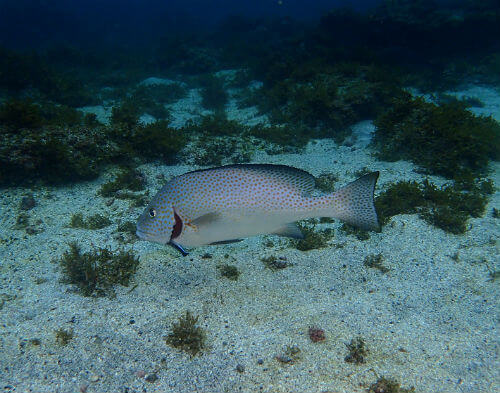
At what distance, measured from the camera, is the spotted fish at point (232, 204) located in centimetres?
351

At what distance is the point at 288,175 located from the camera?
144 inches

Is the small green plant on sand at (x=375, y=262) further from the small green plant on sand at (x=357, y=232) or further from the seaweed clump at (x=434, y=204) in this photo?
the seaweed clump at (x=434, y=204)

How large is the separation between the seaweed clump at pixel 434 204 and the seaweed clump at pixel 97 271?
17.2ft

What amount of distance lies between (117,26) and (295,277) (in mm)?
71162

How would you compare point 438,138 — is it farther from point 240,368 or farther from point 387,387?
point 240,368

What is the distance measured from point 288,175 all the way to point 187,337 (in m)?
2.57

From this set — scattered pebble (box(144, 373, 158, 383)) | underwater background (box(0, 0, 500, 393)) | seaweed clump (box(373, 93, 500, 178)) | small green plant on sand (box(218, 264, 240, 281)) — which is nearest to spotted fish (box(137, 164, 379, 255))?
underwater background (box(0, 0, 500, 393))

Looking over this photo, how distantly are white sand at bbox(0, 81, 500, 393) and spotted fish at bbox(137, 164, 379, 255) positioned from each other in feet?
5.01

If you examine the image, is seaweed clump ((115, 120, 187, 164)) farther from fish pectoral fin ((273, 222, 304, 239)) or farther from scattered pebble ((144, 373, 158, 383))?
scattered pebble ((144, 373, 158, 383))

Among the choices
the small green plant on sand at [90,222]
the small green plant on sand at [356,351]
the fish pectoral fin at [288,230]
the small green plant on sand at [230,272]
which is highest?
the fish pectoral fin at [288,230]

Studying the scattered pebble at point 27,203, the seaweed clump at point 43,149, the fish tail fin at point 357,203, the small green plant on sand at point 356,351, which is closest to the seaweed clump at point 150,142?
the seaweed clump at point 43,149

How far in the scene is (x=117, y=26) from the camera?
59.5 metres

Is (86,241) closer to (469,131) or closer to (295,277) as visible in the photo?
(295,277)

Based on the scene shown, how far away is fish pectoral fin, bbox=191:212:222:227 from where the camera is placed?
3.42 meters
